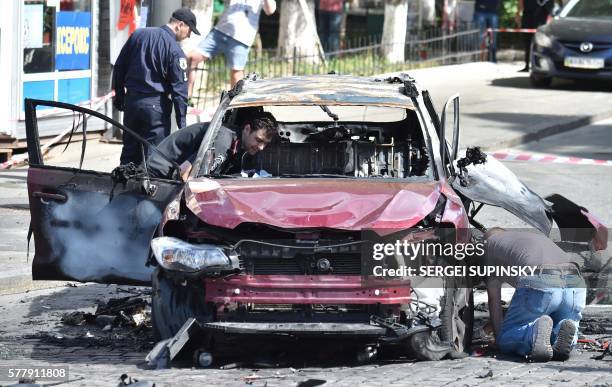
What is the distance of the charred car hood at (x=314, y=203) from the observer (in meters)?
7.34

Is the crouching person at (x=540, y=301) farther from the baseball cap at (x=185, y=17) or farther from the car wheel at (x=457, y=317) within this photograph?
the baseball cap at (x=185, y=17)

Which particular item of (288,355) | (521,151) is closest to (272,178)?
(288,355)

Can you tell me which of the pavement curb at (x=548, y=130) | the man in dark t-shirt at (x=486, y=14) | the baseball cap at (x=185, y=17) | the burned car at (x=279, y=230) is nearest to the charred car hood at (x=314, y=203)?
the burned car at (x=279, y=230)

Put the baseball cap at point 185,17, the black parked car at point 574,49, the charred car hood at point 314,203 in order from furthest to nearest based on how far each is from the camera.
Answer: the black parked car at point 574,49 → the baseball cap at point 185,17 → the charred car hood at point 314,203

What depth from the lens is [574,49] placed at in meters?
21.5

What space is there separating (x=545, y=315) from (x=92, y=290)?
12.3 ft

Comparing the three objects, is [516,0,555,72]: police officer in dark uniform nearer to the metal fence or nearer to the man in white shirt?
the metal fence

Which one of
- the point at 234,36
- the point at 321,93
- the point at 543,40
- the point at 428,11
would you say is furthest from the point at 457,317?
the point at 428,11

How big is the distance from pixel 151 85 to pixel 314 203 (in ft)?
14.4

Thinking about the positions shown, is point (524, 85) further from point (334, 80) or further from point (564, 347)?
point (564, 347)

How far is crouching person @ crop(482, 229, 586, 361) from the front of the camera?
7.56 metres

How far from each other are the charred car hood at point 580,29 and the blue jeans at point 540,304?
46.6ft

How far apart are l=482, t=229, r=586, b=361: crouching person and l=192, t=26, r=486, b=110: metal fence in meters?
10.8

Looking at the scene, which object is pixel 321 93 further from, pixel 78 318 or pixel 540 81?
pixel 540 81
